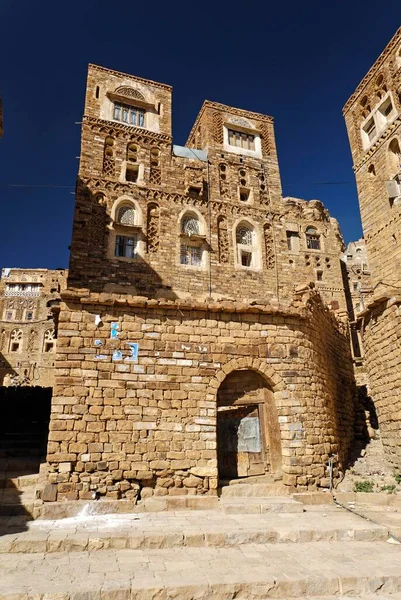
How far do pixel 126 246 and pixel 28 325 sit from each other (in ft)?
74.6

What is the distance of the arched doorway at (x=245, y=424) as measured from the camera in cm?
876

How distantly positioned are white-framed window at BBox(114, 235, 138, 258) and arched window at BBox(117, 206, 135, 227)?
2.36 feet

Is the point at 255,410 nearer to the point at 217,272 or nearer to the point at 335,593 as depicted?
the point at 335,593

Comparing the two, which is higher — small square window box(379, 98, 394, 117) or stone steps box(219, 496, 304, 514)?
small square window box(379, 98, 394, 117)

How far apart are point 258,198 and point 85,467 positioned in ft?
59.8

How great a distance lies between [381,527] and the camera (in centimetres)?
640

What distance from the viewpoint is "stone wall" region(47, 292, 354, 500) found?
24.6ft

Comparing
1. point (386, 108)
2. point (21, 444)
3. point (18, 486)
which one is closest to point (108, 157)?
point (386, 108)

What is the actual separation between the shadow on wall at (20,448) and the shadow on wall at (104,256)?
5029 mm

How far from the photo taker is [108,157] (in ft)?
65.7

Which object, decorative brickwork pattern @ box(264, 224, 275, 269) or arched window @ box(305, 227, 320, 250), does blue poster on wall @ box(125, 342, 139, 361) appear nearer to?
decorative brickwork pattern @ box(264, 224, 275, 269)

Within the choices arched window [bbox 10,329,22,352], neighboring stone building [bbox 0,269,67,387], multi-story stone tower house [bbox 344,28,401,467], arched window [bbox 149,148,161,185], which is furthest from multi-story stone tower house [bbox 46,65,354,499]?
arched window [bbox 10,329,22,352]

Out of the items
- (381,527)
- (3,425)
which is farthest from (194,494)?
(3,425)

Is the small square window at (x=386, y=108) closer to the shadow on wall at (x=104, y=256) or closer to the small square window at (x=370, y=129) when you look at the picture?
the small square window at (x=370, y=129)
